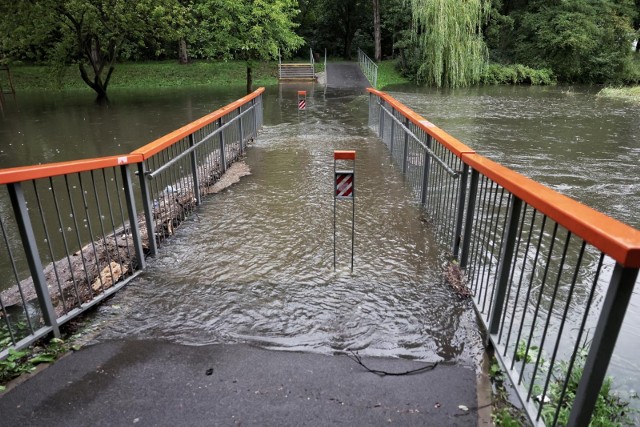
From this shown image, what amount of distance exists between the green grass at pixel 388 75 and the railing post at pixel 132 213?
25.6 m

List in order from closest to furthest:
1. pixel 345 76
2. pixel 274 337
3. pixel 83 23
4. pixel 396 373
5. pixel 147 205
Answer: pixel 396 373 < pixel 274 337 < pixel 147 205 < pixel 83 23 < pixel 345 76

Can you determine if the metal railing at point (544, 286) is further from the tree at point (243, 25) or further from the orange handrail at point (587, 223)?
the tree at point (243, 25)

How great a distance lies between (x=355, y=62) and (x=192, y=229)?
35.5 m

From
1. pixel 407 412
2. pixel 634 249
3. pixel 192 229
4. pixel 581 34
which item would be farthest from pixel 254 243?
pixel 581 34

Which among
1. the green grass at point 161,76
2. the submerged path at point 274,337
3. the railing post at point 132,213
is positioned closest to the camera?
the submerged path at point 274,337

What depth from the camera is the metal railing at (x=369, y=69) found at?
27.9 meters

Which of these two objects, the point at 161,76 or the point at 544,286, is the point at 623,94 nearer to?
the point at 544,286

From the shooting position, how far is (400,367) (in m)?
2.86

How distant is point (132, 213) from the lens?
13.3ft

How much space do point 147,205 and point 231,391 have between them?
2.26 m

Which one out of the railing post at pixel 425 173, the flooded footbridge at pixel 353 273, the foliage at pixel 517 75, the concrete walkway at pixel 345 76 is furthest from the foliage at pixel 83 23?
the foliage at pixel 517 75

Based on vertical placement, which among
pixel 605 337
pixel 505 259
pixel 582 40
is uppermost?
pixel 582 40

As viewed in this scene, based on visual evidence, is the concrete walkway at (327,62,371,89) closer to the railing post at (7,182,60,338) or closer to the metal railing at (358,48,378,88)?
the metal railing at (358,48,378,88)

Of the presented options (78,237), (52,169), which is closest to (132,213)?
(78,237)
